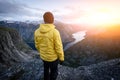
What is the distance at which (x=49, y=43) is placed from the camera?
9.01 metres

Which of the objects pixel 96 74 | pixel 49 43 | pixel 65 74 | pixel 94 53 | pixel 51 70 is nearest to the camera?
pixel 49 43

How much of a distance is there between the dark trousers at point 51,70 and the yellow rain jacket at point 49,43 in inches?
9.8

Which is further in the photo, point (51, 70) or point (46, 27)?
point (51, 70)

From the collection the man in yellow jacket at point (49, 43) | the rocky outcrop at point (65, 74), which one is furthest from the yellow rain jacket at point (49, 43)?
the rocky outcrop at point (65, 74)

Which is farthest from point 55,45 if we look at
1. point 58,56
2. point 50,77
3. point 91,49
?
point 91,49

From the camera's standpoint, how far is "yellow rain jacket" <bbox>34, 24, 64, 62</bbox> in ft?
28.8

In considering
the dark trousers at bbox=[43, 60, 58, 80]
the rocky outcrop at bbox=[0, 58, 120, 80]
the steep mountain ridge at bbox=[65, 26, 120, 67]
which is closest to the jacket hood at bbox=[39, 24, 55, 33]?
the dark trousers at bbox=[43, 60, 58, 80]

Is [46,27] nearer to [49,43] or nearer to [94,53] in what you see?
[49,43]

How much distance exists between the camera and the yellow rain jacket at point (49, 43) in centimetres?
877

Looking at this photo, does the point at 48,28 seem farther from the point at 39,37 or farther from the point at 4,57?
the point at 4,57

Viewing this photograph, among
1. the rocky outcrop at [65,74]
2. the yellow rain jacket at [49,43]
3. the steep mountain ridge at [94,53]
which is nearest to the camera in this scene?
the yellow rain jacket at [49,43]

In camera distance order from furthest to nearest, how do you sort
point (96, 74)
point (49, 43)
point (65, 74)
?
1. point (96, 74)
2. point (65, 74)
3. point (49, 43)

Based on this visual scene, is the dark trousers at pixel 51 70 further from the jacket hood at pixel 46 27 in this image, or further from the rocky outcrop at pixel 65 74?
the rocky outcrop at pixel 65 74

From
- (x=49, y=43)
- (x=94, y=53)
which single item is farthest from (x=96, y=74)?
(x=94, y=53)
